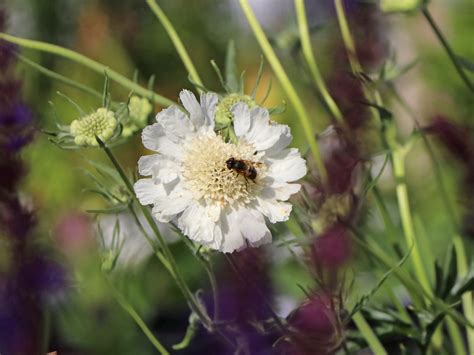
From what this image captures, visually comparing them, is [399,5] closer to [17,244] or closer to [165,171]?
[165,171]

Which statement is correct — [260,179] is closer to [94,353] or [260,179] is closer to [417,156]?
[94,353]

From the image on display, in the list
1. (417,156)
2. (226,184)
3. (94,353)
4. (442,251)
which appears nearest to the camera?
(226,184)

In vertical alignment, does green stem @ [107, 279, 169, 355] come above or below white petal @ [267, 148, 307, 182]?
below

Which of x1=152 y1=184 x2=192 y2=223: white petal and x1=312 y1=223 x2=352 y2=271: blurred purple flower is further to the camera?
x1=152 y1=184 x2=192 y2=223: white petal

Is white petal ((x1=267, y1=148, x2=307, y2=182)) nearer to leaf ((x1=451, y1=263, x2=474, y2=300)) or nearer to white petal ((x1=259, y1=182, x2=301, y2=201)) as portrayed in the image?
white petal ((x1=259, y1=182, x2=301, y2=201))

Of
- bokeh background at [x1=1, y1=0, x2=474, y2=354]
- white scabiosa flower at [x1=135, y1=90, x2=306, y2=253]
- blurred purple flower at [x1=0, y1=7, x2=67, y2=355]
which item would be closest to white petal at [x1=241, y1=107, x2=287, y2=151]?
white scabiosa flower at [x1=135, y1=90, x2=306, y2=253]

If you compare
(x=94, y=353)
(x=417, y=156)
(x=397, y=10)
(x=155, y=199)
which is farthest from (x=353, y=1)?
(x=417, y=156)

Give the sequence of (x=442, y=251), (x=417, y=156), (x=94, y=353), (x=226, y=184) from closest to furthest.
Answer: (x=226, y=184)
(x=94, y=353)
(x=442, y=251)
(x=417, y=156)
